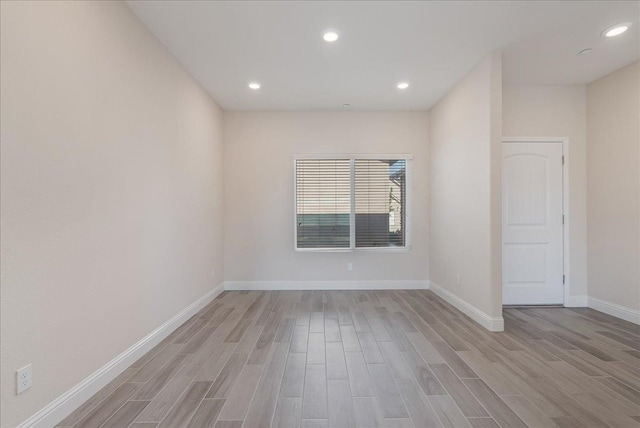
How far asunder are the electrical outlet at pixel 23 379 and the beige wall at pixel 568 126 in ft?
15.9

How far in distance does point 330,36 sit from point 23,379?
3.17 meters

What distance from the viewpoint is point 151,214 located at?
104 inches

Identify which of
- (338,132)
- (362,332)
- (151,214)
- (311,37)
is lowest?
(362,332)

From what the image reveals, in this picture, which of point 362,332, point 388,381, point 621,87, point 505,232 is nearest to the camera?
point 388,381

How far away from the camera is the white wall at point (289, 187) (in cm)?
470

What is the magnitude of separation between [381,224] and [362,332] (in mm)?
2118

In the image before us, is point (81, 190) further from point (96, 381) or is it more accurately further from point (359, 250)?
point (359, 250)

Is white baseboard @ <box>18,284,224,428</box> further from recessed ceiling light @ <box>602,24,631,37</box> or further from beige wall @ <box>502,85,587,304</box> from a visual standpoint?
recessed ceiling light @ <box>602,24,631,37</box>

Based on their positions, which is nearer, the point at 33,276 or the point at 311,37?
the point at 33,276

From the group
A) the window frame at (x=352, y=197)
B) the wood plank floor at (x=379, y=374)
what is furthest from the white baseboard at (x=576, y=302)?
the window frame at (x=352, y=197)

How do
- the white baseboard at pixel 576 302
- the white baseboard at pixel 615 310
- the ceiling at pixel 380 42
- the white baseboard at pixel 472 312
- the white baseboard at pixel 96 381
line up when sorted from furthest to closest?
the white baseboard at pixel 576 302
the white baseboard at pixel 615 310
the white baseboard at pixel 472 312
the ceiling at pixel 380 42
the white baseboard at pixel 96 381

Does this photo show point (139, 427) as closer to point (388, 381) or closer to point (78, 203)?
point (78, 203)

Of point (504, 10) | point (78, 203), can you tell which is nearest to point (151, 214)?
point (78, 203)

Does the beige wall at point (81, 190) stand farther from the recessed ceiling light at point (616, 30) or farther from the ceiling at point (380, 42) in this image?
the recessed ceiling light at point (616, 30)
